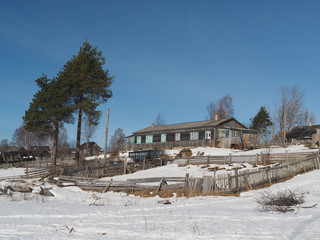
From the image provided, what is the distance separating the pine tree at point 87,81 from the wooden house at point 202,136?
51.2 feet

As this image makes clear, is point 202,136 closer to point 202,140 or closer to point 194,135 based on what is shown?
point 202,140

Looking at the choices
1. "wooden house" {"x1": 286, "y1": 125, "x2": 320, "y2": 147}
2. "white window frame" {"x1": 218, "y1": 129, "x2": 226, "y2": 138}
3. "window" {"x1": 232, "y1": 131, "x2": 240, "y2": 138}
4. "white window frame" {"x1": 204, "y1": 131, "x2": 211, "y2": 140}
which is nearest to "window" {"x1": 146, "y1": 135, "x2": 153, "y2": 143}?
"white window frame" {"x1": 204, "y1": 131, "x2": 211, "y2": 140}

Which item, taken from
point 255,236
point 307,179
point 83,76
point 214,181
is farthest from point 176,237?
point 83,76

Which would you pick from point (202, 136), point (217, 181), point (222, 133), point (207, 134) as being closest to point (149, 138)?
point (202, 136)

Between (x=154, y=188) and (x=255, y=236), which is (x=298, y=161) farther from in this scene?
(x=255, y=236)

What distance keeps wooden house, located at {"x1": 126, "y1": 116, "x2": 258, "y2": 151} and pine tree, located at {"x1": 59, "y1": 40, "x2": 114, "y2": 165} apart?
15.6m

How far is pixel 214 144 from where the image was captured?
40.5m

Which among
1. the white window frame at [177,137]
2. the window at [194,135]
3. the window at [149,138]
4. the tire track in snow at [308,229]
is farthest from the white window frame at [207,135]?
the tire track in snow at [308,229]

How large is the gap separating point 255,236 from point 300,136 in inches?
1824

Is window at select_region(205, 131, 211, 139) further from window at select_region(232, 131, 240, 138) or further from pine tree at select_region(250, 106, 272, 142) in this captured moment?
pine tree at select_region(250, 106, 272, 142)

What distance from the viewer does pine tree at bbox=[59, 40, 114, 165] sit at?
31.5 metres

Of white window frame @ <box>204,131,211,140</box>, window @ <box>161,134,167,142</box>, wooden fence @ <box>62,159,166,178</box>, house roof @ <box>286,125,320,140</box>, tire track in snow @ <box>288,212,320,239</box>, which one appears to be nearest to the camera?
tire track in snow @ <box>288,212,320,239</box>

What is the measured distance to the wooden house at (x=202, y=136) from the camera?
4100cm

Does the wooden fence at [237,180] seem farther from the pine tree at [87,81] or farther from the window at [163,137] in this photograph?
the window at [163,137]
